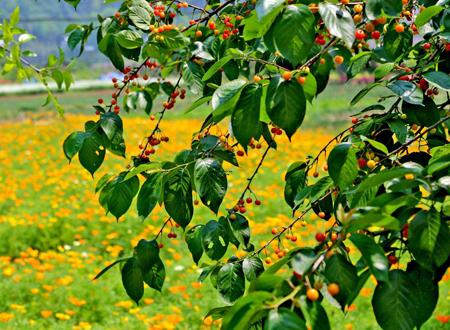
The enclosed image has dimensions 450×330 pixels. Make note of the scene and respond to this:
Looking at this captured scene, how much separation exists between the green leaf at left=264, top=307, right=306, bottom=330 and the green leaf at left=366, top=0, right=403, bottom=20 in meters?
0.50

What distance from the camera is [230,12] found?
2.09m

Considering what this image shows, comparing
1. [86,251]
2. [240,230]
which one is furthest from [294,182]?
[86,251]

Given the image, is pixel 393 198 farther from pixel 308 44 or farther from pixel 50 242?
pixel 50 242

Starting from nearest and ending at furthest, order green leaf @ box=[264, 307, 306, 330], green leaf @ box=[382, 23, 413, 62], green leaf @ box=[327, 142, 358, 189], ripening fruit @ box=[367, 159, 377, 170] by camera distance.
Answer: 1. green leaf @ box=[264, 307, 306, 330]
2. green leaf @ box=[327, 142, 358, 189]
3. ripening fruit @ box=[367, 159, 377, 170]
4. green leaf @ box=[382, 23, 413, 62]

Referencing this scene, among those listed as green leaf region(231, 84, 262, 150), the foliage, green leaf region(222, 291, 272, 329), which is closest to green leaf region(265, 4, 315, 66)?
the foliage

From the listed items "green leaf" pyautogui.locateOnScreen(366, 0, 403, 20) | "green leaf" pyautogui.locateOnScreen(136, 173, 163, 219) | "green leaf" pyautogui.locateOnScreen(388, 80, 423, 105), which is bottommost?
"green leaf" pyautogui.locateOnScreen(136, 173, 163, 219)

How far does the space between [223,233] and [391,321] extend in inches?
24.3

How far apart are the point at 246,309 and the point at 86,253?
4085 mm

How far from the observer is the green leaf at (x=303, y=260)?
80 cm

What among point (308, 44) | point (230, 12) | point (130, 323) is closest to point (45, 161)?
point (130, 323)

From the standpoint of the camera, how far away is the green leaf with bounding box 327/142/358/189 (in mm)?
1083

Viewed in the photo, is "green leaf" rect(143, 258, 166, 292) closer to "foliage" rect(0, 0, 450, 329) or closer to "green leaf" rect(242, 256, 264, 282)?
"foliage" rect(0, 0, 450, 329)

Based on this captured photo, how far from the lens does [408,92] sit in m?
1.18

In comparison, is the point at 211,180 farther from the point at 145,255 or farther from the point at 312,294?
the point at 312,294
